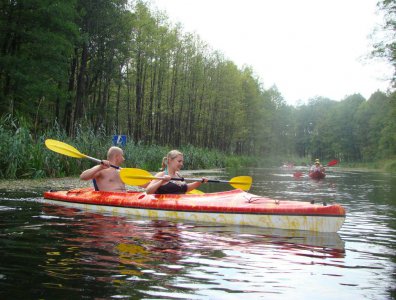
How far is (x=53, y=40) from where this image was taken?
18219mm

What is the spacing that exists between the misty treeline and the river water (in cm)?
878

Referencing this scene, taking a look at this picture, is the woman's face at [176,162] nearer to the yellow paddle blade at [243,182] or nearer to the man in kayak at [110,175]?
the man in kayak at [110,175]

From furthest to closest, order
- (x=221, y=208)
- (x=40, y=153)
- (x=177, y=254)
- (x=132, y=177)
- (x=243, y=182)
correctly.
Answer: (x=40, y=153) → (x=243, y=182) → (x=132, y=177) → (x=221, y=208) → (x=177, y=254)

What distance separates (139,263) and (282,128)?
265 ft

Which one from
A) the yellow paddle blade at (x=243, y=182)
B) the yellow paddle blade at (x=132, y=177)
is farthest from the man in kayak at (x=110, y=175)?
the yellow paddle blade at (x=243, y=182)

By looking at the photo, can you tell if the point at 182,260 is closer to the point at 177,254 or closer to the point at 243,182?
the point at 177,254

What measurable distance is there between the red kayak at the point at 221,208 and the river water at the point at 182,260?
18cm

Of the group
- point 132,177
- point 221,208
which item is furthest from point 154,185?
point 221,208

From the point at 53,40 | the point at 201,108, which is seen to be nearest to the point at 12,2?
the point at 53,40

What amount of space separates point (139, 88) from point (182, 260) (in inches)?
1067

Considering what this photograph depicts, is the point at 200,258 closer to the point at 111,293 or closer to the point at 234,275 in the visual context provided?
the point at 234,275

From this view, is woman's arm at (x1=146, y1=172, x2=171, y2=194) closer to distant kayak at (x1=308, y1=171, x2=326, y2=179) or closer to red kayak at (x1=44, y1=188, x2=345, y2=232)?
red kayak at (x1=44, y1=188, x2=345, y2=232)

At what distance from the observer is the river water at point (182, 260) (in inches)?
128

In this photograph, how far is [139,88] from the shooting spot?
30531mm
